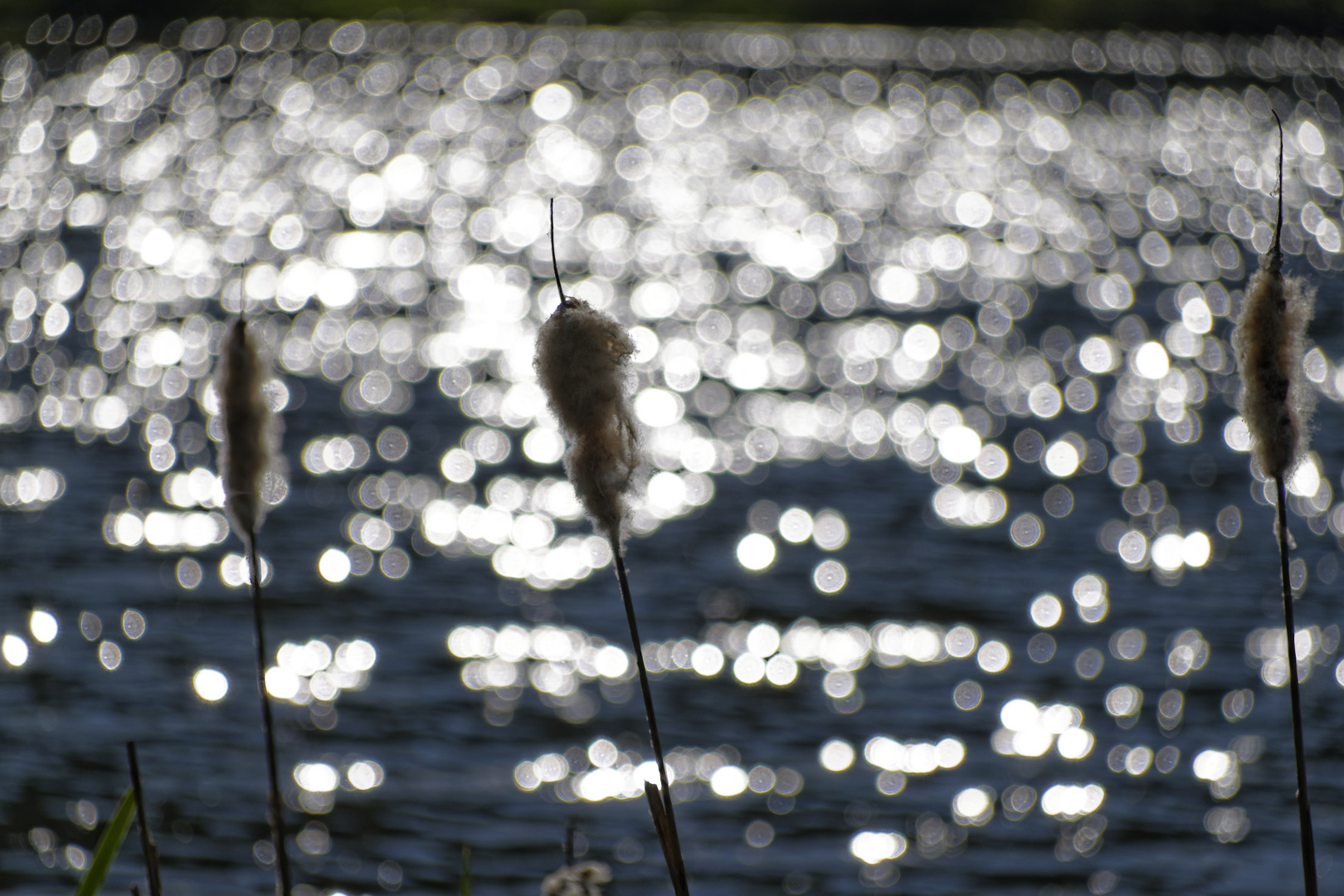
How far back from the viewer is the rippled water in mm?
11328

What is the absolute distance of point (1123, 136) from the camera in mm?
49562

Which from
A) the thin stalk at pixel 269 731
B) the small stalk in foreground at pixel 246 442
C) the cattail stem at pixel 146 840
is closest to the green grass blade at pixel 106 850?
the cattail stem at pixel 146 840

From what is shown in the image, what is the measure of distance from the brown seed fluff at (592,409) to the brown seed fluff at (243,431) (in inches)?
15.7

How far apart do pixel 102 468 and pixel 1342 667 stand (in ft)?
47.7

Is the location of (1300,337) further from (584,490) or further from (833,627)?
(833,627)

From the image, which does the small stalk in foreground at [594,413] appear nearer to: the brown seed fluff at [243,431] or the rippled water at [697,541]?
the brown seed fluff at [243,431]

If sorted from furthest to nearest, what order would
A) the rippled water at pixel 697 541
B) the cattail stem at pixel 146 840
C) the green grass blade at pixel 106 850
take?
the rippled water at pixel 697 541 → the green grass blade at pixel 106 850 → the cattail stem at pixel 146 840

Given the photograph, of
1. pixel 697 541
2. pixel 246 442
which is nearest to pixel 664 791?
pixel 246 442

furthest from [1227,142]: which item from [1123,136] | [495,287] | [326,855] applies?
[326,855]

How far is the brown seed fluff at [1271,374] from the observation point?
212 centimetres

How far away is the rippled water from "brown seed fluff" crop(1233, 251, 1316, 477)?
1.68 metres

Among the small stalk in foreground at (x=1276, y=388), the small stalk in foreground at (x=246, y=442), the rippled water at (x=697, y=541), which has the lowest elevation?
the small stalk in foreground at (x=246, y=442)

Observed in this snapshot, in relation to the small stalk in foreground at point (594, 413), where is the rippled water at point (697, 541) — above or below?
above

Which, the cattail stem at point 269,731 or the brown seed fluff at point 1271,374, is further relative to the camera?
the brown seed fluff at point 1271,374
